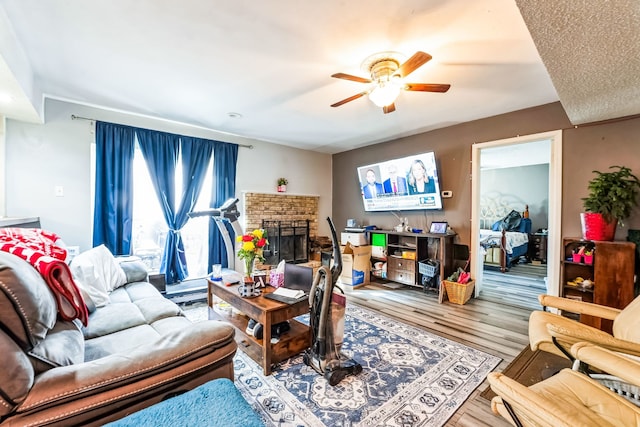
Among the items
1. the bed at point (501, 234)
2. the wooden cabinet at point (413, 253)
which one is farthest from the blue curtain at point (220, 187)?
the bed at point (501, 234)

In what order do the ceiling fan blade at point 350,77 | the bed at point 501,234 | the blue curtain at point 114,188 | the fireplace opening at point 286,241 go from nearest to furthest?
the ceiling fan blade at point 350,77 < the blue curtain at point 114,188 < the fireplace opening at point 286,241 < the bed at point 501,234

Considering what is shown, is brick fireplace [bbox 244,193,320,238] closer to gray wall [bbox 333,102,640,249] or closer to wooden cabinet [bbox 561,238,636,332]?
gray wall [bbox 333,102,640,249]

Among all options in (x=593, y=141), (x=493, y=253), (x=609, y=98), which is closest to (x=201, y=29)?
(x=609, y=98)

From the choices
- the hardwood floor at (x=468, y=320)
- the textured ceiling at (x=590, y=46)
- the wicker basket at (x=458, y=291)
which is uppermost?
the textured ceiling at (x=590, y=46)

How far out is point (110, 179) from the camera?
3463 millimetres

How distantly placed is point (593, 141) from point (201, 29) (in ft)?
13.0

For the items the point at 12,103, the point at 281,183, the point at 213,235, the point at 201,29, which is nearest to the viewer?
the point at 201,29

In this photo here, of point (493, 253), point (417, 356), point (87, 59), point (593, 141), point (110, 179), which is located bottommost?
point (417, 356)

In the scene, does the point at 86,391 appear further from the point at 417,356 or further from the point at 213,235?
the point at 213,235

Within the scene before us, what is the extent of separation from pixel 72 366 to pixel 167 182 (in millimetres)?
3291

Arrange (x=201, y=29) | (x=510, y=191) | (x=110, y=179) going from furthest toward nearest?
(x=510, y=191), (x=110, y=179), (x=201, y=29)

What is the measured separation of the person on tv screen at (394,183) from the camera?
14.3 ft

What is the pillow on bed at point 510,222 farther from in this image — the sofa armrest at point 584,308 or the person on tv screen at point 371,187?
the sofa armrest at point 584,308

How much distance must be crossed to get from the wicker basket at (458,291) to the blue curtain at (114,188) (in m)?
4.24
